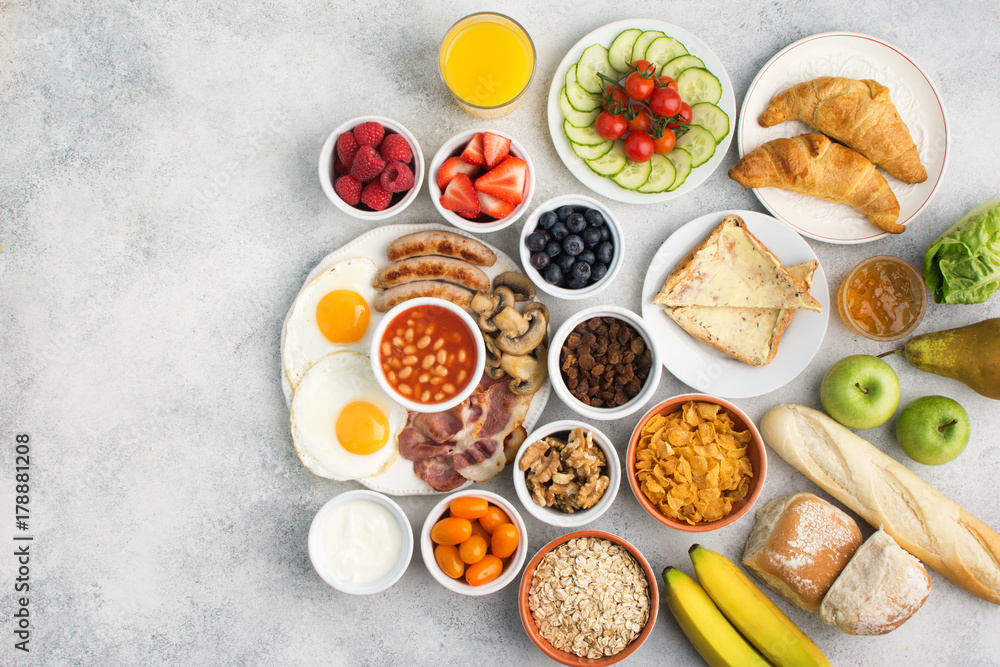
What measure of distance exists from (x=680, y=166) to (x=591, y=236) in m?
0.67

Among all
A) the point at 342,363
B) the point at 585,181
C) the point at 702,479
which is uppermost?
the point at 585,181

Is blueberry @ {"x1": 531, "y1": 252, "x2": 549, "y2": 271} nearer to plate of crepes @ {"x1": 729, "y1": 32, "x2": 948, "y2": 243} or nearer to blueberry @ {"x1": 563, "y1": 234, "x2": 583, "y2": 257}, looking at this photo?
blueberry @ {"x1": 563, "y1": 234, "x2": 583, "y2": 257}

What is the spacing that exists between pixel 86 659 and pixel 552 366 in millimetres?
3046

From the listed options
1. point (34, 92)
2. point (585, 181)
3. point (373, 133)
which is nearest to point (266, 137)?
point (373, 133)

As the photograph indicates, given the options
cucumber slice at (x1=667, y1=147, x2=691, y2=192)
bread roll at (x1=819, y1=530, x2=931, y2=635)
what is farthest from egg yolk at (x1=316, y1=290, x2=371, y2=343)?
bread roll at (x1=819, y1=530, x2=931, y2=635)

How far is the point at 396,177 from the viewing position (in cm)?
286

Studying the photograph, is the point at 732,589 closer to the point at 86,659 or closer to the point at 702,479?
the point at 702,479

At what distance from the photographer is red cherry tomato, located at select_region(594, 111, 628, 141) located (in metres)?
2.95

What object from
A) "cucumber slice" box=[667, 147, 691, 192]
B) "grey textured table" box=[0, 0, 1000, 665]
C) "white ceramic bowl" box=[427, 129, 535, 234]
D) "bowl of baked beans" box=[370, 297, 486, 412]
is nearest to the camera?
"bowl of baked beans" box=[370, 297, 486, 412]

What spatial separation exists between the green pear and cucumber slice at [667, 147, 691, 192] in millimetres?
1622

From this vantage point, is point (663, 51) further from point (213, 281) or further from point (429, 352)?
point (213, 281)

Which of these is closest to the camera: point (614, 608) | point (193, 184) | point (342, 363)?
point (614, 608)

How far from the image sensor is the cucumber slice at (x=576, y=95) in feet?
9.96

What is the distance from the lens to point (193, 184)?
3.23 meters
